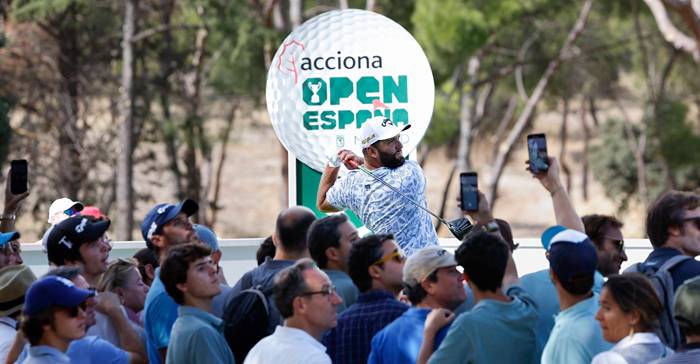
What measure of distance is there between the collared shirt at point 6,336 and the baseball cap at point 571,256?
2335 mm

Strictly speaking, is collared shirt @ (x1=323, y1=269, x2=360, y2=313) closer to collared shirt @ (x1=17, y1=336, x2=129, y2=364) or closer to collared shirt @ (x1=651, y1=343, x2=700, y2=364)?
collared shirt @ (x1=17, y1=336, x2=129, y2=364)

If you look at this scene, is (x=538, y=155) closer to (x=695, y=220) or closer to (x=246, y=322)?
(x=695, y=220)

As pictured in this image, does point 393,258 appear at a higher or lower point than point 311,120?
lower

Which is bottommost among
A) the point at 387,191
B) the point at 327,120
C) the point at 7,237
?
the point at 7,237

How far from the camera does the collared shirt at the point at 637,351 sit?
4711 millimetres

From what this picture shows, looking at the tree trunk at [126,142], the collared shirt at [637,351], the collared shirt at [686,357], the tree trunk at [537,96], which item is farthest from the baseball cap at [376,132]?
the tree trunk at [537,96]

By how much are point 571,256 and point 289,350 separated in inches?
42.4

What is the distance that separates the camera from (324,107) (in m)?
9.25

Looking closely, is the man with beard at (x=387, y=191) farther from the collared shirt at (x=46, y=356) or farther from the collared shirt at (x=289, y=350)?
the collared shirt at (x=46, y=356)

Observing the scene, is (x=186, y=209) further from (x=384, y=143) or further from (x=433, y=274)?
(x=433, y=274)

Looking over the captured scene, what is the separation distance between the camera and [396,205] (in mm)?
7223

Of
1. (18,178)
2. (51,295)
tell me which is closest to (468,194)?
(51,295)

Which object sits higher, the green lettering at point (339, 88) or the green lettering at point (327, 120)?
the green lettering at point (339, 88)

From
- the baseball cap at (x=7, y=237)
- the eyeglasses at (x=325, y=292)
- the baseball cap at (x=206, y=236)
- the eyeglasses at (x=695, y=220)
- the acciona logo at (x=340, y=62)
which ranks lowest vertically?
the eyeglasses at (x=325, y=292)
